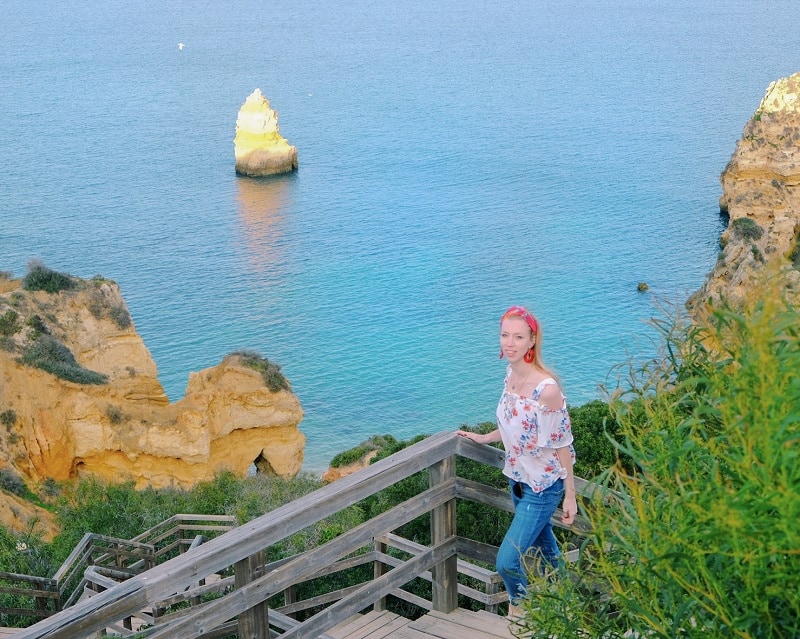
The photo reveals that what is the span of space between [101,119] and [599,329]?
172 ft

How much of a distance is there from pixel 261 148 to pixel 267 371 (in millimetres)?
47367

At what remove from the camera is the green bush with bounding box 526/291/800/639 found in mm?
2113

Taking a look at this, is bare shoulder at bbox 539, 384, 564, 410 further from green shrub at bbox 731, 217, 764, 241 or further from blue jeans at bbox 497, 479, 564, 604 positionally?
green shrub at bbox 731, 217, 764, 241

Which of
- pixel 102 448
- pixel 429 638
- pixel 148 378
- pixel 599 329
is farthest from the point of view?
pixel 599 329

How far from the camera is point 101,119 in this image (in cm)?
8556

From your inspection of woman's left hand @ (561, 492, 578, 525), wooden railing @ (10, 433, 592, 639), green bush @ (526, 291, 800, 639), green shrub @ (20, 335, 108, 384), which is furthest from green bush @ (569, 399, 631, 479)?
green shrub @ (20, 335, 108, 384)

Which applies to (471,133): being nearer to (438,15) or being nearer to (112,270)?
(112,270)

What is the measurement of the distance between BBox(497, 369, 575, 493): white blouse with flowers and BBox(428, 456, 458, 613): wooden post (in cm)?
37

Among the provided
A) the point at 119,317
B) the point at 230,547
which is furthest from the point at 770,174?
the point at 230,547

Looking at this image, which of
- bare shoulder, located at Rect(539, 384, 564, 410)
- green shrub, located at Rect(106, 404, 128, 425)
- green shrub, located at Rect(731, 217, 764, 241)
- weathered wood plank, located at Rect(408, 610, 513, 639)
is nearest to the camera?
bare shoulder, located at Rect(539, 384, 564, 410)

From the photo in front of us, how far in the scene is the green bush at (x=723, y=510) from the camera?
211cm

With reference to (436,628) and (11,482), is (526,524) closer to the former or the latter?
(436,628)

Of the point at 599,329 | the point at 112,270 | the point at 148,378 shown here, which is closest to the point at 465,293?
the point at 599,329

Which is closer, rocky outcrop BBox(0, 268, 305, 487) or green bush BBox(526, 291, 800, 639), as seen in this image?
green bush BBox(526, 291, 800, 639)
